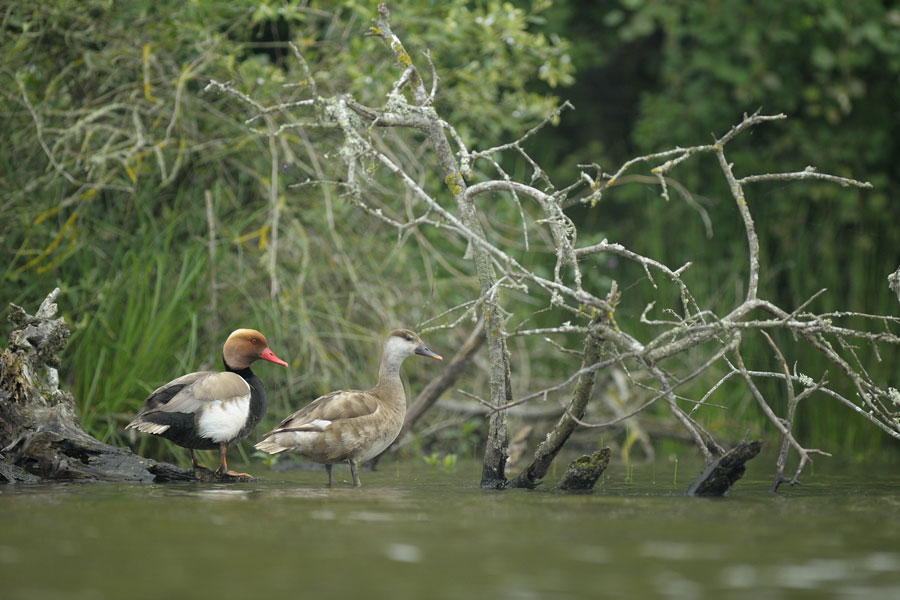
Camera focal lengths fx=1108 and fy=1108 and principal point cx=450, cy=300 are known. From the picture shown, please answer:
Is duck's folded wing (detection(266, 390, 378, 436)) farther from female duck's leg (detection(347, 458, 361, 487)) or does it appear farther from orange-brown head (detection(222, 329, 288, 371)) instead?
orange-brown head (detection(222, 329, 288, 371))

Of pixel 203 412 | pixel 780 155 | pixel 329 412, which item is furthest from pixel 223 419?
pixel 780 155

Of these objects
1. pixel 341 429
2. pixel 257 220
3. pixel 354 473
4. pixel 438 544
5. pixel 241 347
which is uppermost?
pixel 257 220

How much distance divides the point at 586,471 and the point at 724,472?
2.25 feet

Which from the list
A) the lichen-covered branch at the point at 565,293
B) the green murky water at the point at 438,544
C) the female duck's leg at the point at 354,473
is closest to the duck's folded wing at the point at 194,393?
the green murky water at the point at 438,544

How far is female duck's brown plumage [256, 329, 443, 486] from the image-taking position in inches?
228

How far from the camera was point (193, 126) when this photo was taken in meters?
8.23

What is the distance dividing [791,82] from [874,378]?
427 cm

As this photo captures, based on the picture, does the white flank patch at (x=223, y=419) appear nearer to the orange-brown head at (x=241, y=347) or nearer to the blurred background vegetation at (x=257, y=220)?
the orange-brown head at (x=241, y=347)

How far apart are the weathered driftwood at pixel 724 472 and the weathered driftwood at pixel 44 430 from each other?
2.65m

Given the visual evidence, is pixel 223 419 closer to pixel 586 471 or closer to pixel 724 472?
pixel 586 471

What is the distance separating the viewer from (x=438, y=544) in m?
3.68

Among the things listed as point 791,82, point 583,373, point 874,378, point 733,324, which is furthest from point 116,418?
point 791,82

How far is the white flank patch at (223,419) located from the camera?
5.93 meters

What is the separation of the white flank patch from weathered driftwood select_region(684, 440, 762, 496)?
7.98 feet
